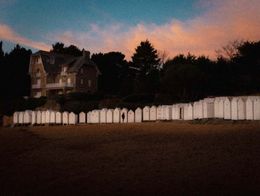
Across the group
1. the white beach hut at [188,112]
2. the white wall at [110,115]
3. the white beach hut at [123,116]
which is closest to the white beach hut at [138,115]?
the white beach hut at [123,116]

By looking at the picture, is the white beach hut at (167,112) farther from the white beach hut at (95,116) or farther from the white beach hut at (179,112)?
the white beach hut at (95,116)

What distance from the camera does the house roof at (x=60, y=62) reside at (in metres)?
66.9

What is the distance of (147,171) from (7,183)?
348 cm

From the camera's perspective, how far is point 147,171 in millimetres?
9078

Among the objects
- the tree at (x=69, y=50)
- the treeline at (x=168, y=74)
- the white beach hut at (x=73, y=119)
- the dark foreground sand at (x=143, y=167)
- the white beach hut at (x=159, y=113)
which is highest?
the tree at (x=69, y=50)

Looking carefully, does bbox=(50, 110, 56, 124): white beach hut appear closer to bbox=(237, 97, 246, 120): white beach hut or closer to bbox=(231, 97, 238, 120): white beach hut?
bbox=(231, 97, 238, 120): white beach hut

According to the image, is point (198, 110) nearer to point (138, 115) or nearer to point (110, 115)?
point (138, 115)

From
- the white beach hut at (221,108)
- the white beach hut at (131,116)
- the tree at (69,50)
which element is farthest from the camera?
the tree at (69,50)

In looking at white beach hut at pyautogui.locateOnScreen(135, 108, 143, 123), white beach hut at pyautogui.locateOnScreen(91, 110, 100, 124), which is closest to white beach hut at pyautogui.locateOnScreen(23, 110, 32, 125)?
white beach hut at pyautogui.locateOnScreen(91, 110, 100, 124)

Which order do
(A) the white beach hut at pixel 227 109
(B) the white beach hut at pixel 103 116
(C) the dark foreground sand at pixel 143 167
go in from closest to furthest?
(C) the dark foreground sand at pixel 143 167 < (A) the white beach hut at pixel 227 109 < (B) the white beach hut at pixel 103 116

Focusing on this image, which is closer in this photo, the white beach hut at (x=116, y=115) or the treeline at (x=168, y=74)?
the white beach hut at (x=116, y=115)

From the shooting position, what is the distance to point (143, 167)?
9.50 meters

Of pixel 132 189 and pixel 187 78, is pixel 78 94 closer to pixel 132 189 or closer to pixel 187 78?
pixel 187 78

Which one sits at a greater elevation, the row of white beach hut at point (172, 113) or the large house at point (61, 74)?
→ the large house at point (61, 74)
